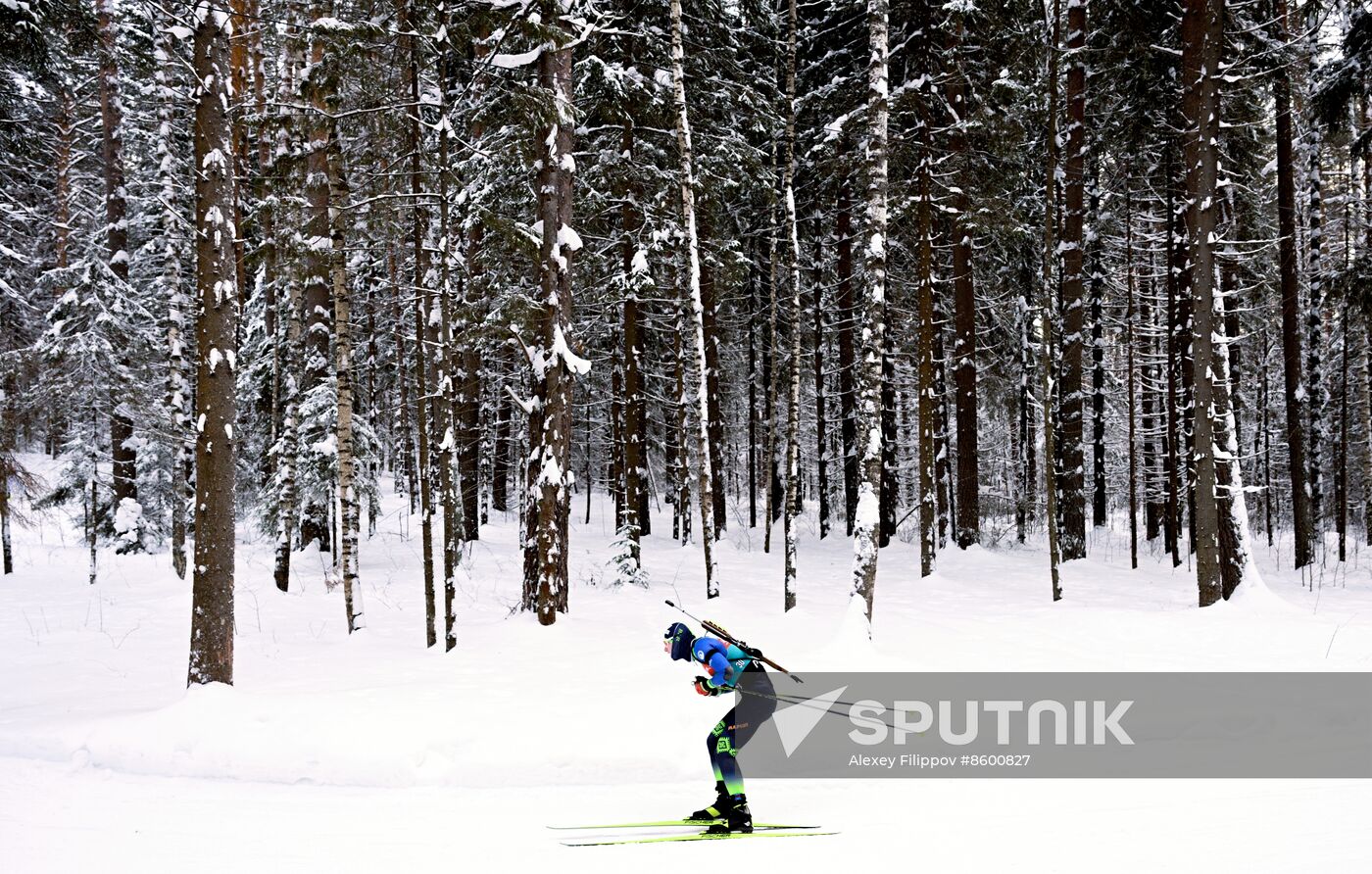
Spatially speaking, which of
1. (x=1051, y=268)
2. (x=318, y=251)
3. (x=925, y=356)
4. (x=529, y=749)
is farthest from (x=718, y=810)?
(x=925, y=356)

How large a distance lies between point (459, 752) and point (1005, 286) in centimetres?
2378

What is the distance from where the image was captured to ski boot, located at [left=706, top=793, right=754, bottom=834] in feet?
18.9

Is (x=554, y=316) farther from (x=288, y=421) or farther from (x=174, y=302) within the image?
(x=174, y=302)

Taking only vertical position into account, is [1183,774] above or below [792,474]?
below

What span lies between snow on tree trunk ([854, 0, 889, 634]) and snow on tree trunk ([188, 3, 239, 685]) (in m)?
7.50

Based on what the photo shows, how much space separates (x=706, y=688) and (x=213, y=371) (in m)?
6.47

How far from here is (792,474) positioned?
41.4 feet

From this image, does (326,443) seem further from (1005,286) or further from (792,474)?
(1005,286)

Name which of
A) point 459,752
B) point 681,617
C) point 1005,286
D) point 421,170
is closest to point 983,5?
point 1005,286

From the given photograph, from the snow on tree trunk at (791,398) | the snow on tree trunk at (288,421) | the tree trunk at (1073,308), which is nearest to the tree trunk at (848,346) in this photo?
the tree trunk at (1073,308)

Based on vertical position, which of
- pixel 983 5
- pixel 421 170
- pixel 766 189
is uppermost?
pixel 983 5

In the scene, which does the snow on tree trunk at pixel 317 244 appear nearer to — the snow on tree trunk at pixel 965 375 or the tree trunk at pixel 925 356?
the tree trunk at pixel 925 356

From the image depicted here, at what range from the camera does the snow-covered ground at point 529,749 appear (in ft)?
18.1

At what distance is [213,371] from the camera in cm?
845
